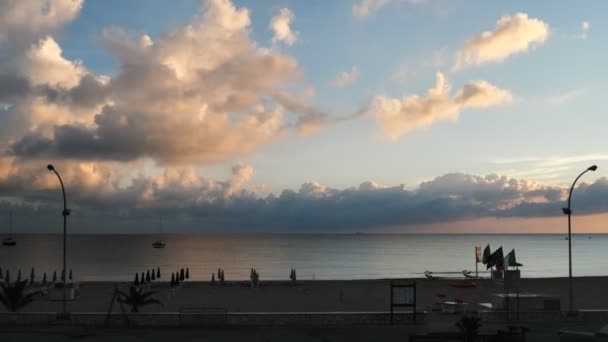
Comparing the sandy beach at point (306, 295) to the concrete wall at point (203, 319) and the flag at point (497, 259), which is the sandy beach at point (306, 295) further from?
the concrete wall at point (203, 319)

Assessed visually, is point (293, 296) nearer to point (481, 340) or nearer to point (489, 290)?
point (489, 290)

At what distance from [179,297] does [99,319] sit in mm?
16044

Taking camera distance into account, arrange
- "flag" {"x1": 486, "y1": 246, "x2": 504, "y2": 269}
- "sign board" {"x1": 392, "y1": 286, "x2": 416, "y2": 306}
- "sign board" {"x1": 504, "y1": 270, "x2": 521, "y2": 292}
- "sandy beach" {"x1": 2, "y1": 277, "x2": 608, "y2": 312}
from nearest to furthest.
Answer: "sign board" {"x1": 392, "y1": 286, "x2": 416, "y2": 306} < "sign board" {"x1": 504, "y1": 270, "x2": 521, "y2": 292} < "sandy beach" {"x1": 2, "y1": 277, "x2": 608, "y2": 312} < "flag" {"x1": 486, "y1": 246, "x2": 504, "y2": 269}

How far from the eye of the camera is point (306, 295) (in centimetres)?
4378

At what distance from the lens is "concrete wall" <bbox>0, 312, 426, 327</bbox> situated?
2683 cm

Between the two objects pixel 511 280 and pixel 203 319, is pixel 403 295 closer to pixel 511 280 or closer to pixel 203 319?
pixel 511 280

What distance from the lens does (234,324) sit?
26.8m

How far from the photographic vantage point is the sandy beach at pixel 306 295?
36875 millimetres

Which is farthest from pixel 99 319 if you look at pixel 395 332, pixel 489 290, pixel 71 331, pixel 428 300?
pixel 489 290

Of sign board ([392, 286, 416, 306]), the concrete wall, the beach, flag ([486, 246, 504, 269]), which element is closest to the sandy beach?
the beach

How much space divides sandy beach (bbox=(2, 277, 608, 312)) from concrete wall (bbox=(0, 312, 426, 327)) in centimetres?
717

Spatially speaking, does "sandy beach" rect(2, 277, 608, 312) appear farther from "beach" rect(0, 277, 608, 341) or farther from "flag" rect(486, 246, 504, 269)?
"flag" rect(486, 246, 504, 269)

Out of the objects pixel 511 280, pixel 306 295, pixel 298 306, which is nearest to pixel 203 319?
pixel 298 306

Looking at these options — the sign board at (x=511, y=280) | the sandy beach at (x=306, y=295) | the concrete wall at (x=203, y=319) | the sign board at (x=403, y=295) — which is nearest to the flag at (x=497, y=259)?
the sandy beach at (x=306, y=295)
